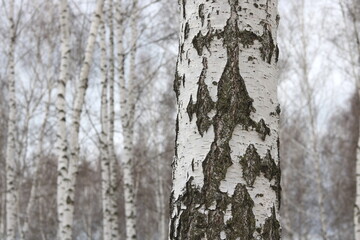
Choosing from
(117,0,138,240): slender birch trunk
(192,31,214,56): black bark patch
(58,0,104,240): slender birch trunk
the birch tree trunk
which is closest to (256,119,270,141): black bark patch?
the birch tree trunk

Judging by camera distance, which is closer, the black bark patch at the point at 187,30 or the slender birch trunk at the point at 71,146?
the black bark patch at the point at 187,30

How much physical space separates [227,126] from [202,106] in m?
0.10

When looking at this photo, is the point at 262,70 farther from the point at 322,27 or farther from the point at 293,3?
the point at 293,3

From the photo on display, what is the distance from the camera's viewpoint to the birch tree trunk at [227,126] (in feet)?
4.23

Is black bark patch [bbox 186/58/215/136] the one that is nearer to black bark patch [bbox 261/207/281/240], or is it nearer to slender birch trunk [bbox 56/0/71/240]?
black bark patch [bbox 261/207/281/240]

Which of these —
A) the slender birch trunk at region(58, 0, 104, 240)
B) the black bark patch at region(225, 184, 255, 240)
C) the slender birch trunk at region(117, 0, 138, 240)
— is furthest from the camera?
the slender birch trunk at region(117, 0, 138, 240)

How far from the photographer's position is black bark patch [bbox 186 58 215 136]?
→ 4.43 feet

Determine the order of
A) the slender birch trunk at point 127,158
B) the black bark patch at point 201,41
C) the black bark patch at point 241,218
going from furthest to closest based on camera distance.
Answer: the slender birch trunk at point 127,158, the black bark patch at point 201,41, the black bark patch at point 241,218

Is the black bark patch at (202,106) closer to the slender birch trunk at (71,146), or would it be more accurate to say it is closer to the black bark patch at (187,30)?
the black bark patch at (187,30)

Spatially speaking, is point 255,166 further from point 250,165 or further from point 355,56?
point 355,56

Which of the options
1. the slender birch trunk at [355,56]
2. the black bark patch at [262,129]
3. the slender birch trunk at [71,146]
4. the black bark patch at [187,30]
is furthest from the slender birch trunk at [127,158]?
the black bark patch at [262,129]

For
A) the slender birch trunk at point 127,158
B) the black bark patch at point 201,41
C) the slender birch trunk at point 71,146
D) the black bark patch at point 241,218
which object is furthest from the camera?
the slender birch trunk at point 127,158

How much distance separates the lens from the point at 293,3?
12305mm

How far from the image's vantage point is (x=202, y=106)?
4.50 ft
